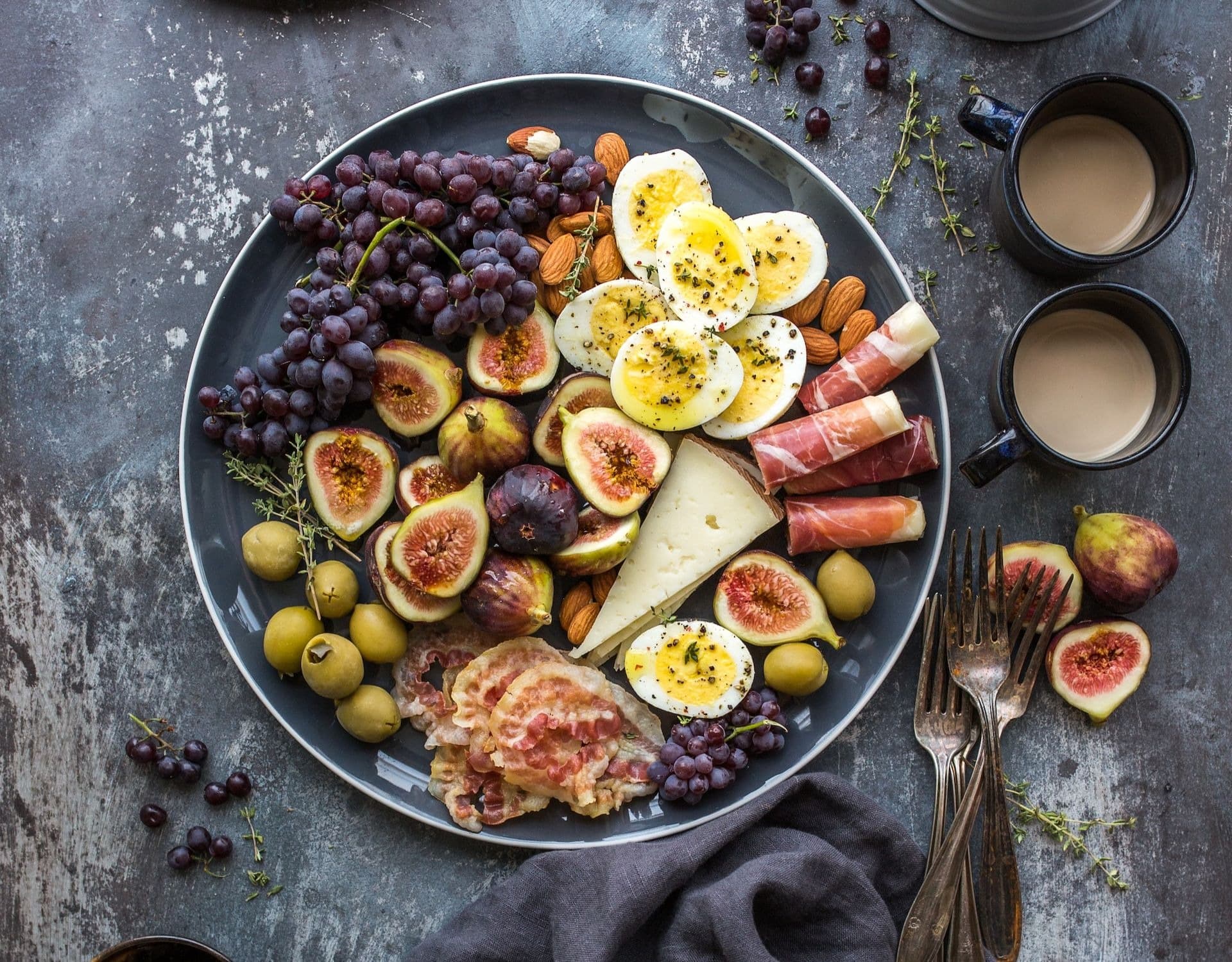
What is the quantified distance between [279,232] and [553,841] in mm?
1690

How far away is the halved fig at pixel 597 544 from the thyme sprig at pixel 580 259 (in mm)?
547

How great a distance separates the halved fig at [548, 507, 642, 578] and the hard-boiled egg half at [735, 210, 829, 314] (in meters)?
0.69

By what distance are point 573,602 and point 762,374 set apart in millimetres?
759

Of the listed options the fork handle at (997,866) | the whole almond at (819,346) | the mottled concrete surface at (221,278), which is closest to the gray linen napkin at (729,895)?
the fork handle at (997,866)

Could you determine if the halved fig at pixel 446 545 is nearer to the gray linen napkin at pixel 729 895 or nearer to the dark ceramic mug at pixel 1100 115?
the gray linen napkin at pixel 729 895

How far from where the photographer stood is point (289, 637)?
224 cm

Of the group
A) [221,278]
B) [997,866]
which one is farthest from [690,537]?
[221,278]

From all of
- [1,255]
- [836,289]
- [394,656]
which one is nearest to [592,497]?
[394,656]

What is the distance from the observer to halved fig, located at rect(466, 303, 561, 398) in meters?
2.31

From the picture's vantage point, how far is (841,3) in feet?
8.14

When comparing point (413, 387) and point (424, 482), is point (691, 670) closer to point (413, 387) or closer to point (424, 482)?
point (424, 482)

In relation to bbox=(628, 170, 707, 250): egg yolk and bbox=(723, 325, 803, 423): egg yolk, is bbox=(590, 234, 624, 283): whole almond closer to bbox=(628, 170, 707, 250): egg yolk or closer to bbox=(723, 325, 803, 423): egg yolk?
bbox=(628, 170, 707, 250): egg yolk

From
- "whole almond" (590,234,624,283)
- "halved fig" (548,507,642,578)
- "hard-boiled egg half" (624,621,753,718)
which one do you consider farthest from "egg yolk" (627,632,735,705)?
"whole almond" (590,234,624,283)

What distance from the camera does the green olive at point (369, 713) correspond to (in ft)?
7.39
